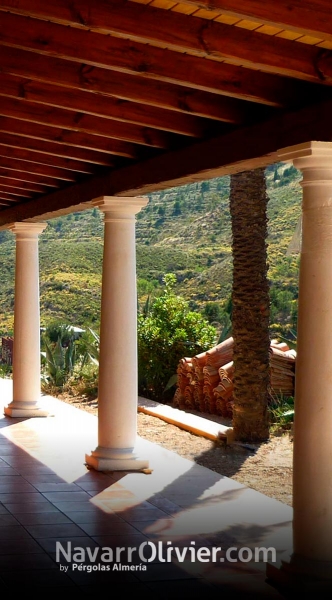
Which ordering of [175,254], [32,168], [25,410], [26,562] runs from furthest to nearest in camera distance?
[175,254], [25,410], [32,168], [26,562]

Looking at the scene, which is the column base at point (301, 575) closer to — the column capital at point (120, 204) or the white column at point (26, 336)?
the column capital at point (120, 204)

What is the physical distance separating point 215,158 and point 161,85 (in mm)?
742

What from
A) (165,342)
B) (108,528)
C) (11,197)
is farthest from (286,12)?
(165,342)

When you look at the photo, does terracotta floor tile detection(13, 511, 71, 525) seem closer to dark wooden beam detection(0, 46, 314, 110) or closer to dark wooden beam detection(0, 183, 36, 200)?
dark wooden beam detection(0, 46, 314, 110)

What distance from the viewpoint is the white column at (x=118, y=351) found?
945 cm

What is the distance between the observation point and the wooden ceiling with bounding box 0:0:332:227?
16.4 feet

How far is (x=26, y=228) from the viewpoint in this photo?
41.9 feet

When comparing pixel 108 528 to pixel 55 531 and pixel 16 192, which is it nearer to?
pixel 55 531

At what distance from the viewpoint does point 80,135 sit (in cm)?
819

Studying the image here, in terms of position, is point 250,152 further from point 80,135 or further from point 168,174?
point 80,135

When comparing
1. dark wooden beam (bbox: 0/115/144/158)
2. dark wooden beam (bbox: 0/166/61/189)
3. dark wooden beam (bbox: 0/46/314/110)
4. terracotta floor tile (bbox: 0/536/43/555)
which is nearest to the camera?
dark wooden beam (bbox: 0/46/314/110)

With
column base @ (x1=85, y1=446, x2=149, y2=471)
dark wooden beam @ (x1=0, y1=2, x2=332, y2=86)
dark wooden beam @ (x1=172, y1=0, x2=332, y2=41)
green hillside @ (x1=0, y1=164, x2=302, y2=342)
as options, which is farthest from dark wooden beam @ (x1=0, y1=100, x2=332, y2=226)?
green hillside @ (x1=0, y1=164, x2=302, y2=342)

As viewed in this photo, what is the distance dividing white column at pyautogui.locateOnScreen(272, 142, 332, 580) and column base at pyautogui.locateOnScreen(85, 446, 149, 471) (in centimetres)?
369

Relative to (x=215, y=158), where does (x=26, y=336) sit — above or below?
below
